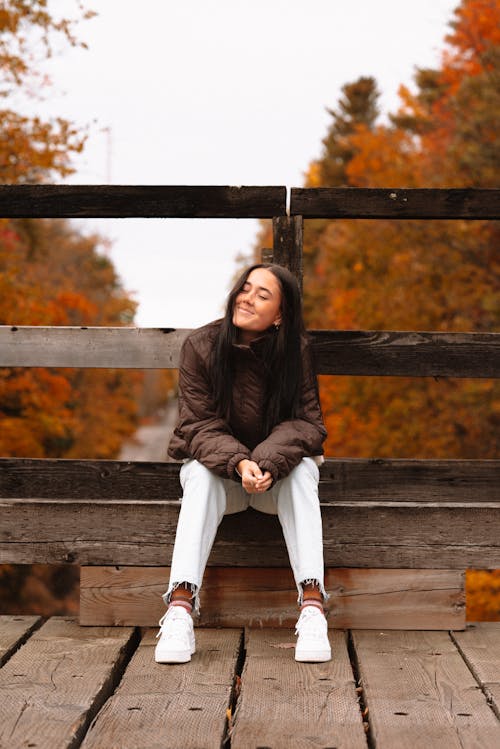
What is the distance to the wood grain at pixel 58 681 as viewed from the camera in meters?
2.79

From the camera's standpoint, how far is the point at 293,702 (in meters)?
3.07

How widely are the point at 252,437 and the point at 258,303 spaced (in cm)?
52

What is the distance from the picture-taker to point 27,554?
410 centimetres

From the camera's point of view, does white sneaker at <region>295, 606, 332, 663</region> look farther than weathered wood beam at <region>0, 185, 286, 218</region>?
No

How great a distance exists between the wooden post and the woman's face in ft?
0.95

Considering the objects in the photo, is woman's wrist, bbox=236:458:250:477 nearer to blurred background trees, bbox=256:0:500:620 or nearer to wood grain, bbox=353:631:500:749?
wood grain, bbox=353:631:500:749

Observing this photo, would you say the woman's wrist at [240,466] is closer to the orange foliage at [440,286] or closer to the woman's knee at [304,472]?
the woman's knee at [304,472]

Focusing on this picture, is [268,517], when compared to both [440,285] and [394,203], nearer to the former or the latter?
[394,203]

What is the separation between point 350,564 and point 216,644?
62 cm

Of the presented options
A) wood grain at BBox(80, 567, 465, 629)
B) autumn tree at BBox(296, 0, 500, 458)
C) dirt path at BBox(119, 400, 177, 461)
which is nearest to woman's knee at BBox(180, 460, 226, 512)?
wood grain at BBox(80, 567, 465, 629)

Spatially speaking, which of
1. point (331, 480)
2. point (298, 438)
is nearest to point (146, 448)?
point (331, 480)

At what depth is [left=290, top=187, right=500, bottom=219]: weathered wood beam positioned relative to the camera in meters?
4.33

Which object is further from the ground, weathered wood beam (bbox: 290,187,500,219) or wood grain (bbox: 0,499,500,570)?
weathered wood beam (bbox: 290,187,500,219)

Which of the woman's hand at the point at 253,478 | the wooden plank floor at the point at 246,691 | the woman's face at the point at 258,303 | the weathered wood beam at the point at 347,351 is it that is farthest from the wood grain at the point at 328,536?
the woman's face at the point at 258,303
